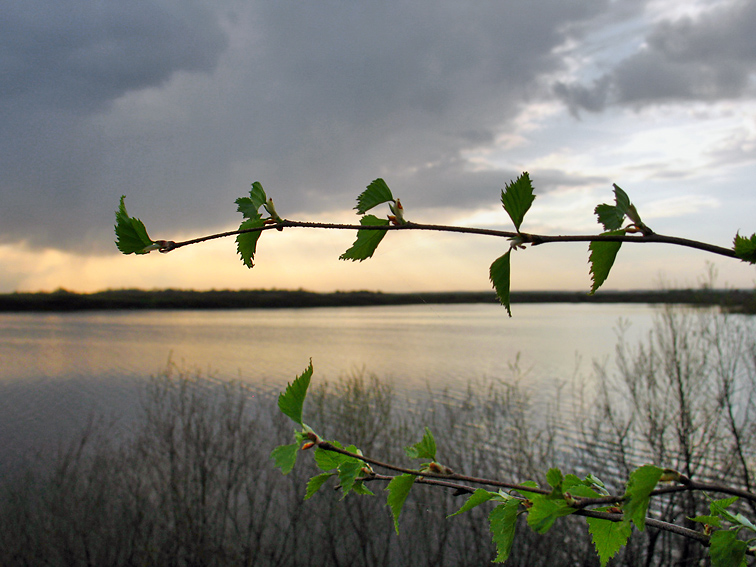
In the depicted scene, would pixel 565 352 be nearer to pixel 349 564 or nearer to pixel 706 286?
pixel 706 286

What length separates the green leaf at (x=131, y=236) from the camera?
2.27ft

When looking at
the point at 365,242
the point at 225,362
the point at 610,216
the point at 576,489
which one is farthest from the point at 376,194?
the point at 225,362

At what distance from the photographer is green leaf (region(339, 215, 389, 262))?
691 millimetres

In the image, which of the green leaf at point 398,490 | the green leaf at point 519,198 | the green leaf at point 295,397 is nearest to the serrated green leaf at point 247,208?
the green leaf at point 295,397

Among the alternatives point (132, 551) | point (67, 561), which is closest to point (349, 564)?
point (132, 551)

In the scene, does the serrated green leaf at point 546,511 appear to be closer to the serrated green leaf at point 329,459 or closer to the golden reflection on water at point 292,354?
the serrated green leaf at point 329,459

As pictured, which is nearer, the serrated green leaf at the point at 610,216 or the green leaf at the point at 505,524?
the serrated green leaf at the point at 610,216

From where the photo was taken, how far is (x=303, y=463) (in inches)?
336

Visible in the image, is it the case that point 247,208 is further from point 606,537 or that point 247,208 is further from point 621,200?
point 606,537

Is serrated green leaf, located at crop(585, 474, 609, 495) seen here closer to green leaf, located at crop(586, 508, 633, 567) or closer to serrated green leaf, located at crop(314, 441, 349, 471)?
green leaf, located at crop(586, 508, 633, 567)

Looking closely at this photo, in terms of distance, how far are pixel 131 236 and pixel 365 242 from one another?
1.04 ft

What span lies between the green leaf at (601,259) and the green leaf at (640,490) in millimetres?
235

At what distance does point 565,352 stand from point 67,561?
2602 cm

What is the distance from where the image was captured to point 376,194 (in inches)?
27.2
